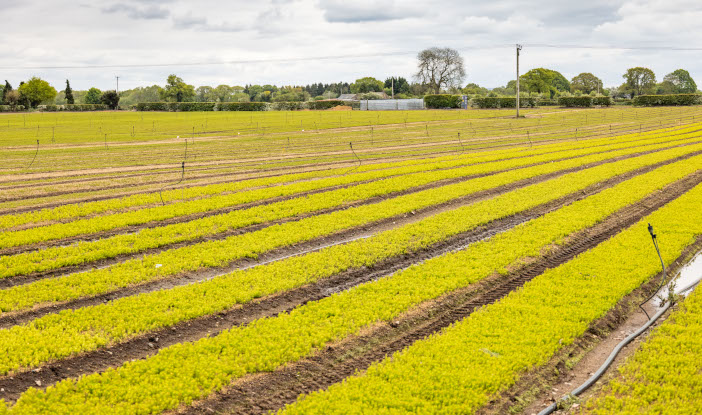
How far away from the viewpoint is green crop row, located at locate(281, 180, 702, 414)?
7.98m

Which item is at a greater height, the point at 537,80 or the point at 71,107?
the point at 537,80

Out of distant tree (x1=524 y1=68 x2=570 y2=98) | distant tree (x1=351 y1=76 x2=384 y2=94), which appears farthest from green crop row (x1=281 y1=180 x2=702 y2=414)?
distant tree (x1=351 y1=76 x2=384 y2=94)

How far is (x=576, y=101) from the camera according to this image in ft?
356

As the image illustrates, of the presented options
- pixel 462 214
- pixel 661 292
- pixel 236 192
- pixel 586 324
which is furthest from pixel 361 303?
pixel 236 192

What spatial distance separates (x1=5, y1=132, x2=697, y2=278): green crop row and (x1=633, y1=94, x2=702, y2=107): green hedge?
328 feet

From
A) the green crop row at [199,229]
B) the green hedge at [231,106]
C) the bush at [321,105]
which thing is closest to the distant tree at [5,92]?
the green hedge at [231,106]

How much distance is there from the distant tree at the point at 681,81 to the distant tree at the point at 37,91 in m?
171

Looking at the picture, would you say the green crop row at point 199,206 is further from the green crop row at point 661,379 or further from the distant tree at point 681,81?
the distant tree at point 681,81

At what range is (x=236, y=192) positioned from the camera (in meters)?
24.5

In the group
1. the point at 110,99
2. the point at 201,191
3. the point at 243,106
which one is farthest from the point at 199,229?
the point at 110,99

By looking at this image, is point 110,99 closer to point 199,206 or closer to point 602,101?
point 602,101

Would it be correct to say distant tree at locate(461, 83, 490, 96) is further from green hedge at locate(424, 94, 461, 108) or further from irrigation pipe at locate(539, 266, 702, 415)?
irrigation pipe at locate(539, 266, 702, 415)

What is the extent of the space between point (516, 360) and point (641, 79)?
17899 centimetres

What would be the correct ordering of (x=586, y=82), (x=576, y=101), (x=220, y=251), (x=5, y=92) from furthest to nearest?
(x=586, y=82) < (x=5, y=92) < (x=576, y=101) < (x=220, y=251)
